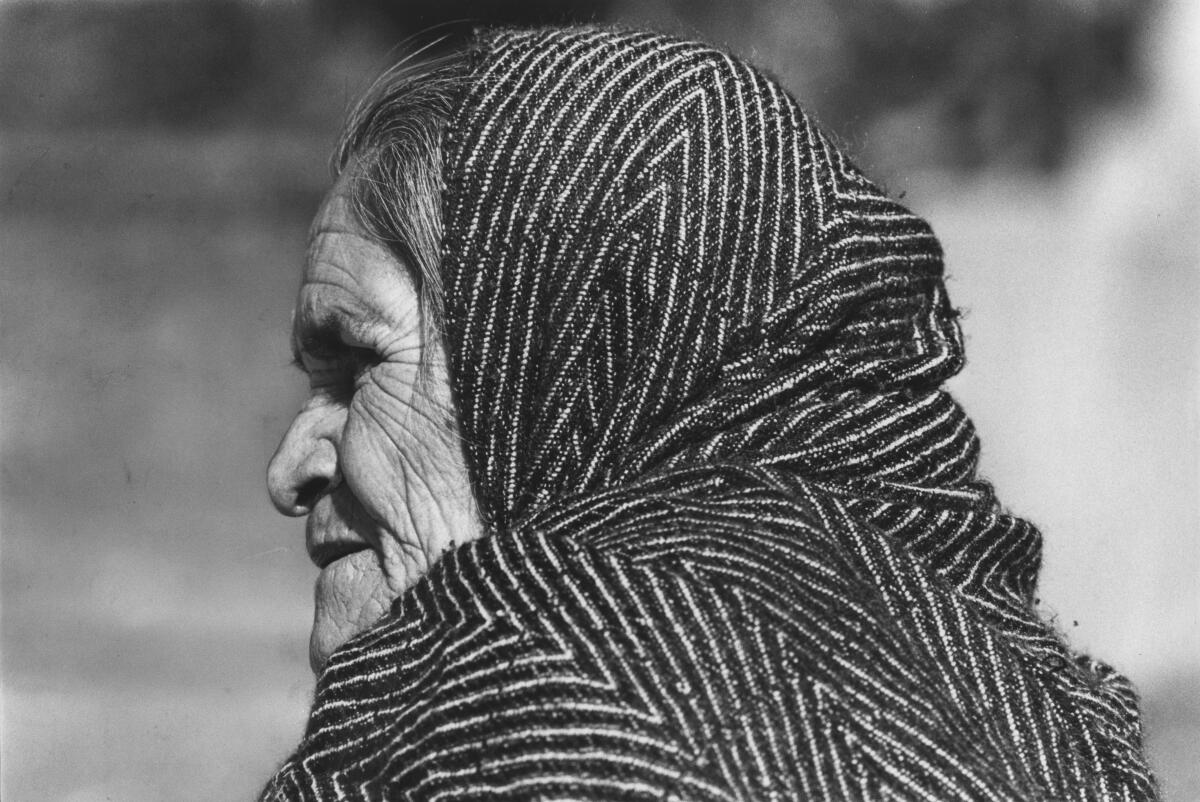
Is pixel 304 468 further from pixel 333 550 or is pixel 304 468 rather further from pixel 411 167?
pixel 411 167

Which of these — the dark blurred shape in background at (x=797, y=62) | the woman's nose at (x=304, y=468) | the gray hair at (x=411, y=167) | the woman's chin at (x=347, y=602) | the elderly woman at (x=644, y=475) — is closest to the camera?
the elderly woman at (x=644, y=475)

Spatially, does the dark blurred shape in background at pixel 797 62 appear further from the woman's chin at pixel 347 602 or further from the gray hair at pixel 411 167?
the woman's chin at pixel 347 602

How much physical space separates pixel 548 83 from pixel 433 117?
0.65 feet

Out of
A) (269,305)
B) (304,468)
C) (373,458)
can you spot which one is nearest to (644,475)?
(373,458)

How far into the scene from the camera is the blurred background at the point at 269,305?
15.0 feet

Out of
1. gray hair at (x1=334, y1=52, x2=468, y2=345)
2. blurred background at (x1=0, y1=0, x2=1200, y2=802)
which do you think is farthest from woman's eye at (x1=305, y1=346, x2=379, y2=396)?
blurred background at (x1=0, y1=0, x2=1200, y2=802)

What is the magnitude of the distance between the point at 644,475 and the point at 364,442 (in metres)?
0.53

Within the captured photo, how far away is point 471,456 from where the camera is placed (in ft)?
6.11

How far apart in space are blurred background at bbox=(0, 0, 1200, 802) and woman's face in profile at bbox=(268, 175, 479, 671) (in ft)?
8.32

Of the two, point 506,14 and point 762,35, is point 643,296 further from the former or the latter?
point 762,35

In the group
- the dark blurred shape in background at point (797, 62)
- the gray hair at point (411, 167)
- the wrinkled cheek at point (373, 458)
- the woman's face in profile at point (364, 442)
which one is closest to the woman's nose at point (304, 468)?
the woman's face in profile at point (364, 442)

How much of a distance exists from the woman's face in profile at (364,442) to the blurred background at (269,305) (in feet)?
8.32

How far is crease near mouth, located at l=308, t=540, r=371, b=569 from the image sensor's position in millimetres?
2072

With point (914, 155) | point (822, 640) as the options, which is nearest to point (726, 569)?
point (822, 640)
